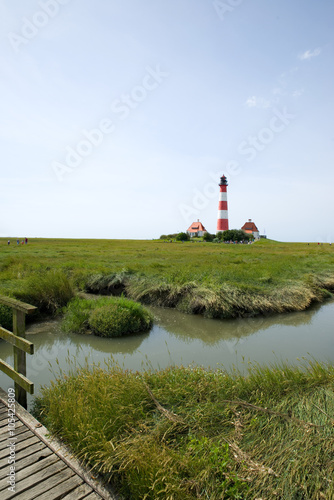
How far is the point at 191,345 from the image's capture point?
361 inches

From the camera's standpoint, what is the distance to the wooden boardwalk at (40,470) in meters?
2.86

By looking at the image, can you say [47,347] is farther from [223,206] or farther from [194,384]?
[223,206]

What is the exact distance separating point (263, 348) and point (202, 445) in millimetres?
6300

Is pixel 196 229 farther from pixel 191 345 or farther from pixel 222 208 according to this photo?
pixel 191 345

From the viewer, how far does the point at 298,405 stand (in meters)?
3.85

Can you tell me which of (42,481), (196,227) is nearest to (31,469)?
(42,481)

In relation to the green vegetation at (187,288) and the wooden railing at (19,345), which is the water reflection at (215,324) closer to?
the green vegetation at (187,288)

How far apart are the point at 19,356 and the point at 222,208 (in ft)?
234

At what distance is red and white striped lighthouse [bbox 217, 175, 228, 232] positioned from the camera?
72000mm

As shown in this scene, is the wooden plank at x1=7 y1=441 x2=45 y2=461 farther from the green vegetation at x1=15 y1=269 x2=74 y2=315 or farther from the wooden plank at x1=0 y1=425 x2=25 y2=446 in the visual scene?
the green vegetation at x1=15 y1=269 x2=74 y2=315

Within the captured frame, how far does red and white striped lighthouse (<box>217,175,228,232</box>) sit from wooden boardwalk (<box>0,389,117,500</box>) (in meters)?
70.9

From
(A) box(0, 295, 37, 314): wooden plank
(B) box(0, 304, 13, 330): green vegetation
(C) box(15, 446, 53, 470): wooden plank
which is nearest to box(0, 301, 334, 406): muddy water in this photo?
(B) box(0, 304, 13, 330): green vegetation

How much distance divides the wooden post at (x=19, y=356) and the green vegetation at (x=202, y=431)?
34cm

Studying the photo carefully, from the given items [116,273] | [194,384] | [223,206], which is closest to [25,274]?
[116,273]
